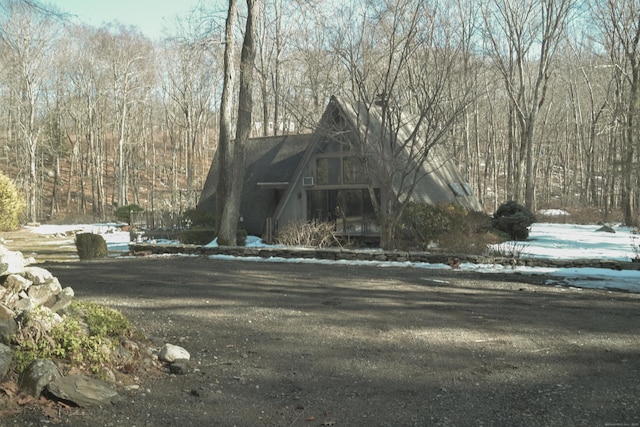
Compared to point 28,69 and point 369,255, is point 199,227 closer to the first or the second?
point 369,255

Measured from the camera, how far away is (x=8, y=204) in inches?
1067

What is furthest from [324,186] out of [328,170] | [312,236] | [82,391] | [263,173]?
[82,391]

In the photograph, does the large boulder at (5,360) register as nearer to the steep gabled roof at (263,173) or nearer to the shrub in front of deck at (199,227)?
the shrub in front of deck at (199,227)

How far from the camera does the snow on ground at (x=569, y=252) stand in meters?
11.8

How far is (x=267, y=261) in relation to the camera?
15.2 meters

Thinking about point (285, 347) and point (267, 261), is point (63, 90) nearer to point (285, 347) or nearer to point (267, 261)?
point (267, 261)

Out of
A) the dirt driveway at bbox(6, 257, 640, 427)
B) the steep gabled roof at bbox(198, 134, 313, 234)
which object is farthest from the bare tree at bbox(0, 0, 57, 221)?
the dirt driveway at bbox(6, 257, 640, 427)

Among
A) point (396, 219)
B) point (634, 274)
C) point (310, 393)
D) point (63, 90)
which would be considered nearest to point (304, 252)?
point (396, 219)

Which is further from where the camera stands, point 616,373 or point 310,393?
point 616,373

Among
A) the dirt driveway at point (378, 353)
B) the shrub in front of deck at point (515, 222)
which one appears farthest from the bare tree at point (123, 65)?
the dirt driveway at point (378, 353)

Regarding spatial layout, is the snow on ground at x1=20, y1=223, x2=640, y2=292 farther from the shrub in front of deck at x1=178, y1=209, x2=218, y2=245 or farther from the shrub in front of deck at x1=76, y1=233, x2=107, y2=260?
the shrub in front of deck at x1=76, y1=233, x2=107, y2=260

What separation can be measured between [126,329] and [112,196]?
48751 mm

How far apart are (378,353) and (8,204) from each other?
25.9 meters

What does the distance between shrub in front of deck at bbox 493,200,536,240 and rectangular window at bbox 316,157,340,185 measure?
22.7 feet
